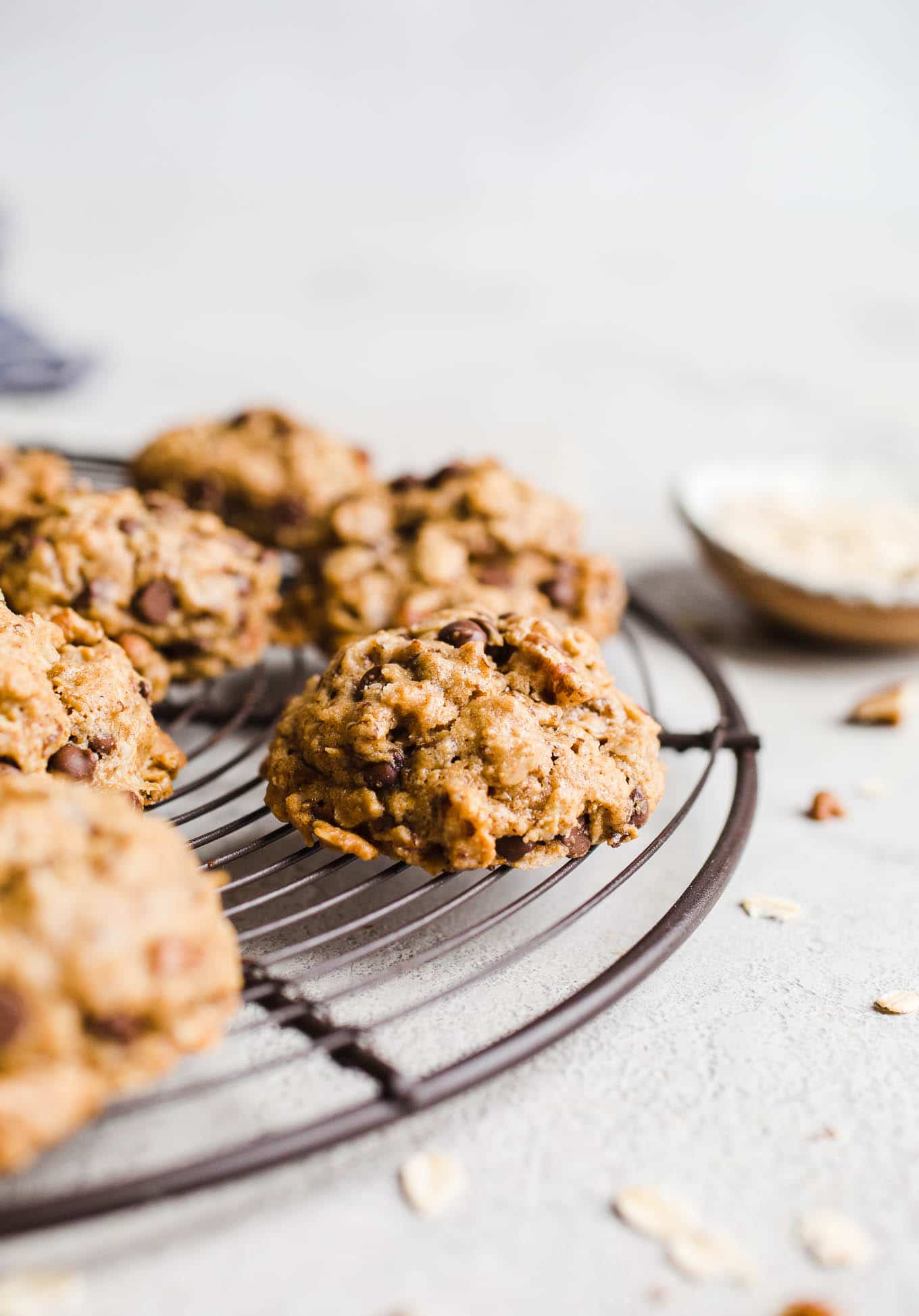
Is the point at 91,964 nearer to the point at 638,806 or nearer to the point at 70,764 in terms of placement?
the point at 70,764

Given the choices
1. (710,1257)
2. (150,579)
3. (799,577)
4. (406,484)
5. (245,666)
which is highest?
(406,484)

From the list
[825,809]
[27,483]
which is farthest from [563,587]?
[27,483]

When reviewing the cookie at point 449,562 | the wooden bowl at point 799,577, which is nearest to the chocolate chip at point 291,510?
the cookie at point 449,562

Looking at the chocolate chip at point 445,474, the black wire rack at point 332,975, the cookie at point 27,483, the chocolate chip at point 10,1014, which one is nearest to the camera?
the chocolate chip at point 10,1014

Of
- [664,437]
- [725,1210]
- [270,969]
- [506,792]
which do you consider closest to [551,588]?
[506,792]

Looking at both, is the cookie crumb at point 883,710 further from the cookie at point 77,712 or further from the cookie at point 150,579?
the cookie at point 77,712

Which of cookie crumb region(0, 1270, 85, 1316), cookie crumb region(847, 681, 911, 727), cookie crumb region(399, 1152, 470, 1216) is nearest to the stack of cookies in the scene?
cookie crumb region(0, 1270, 85, 1316)
